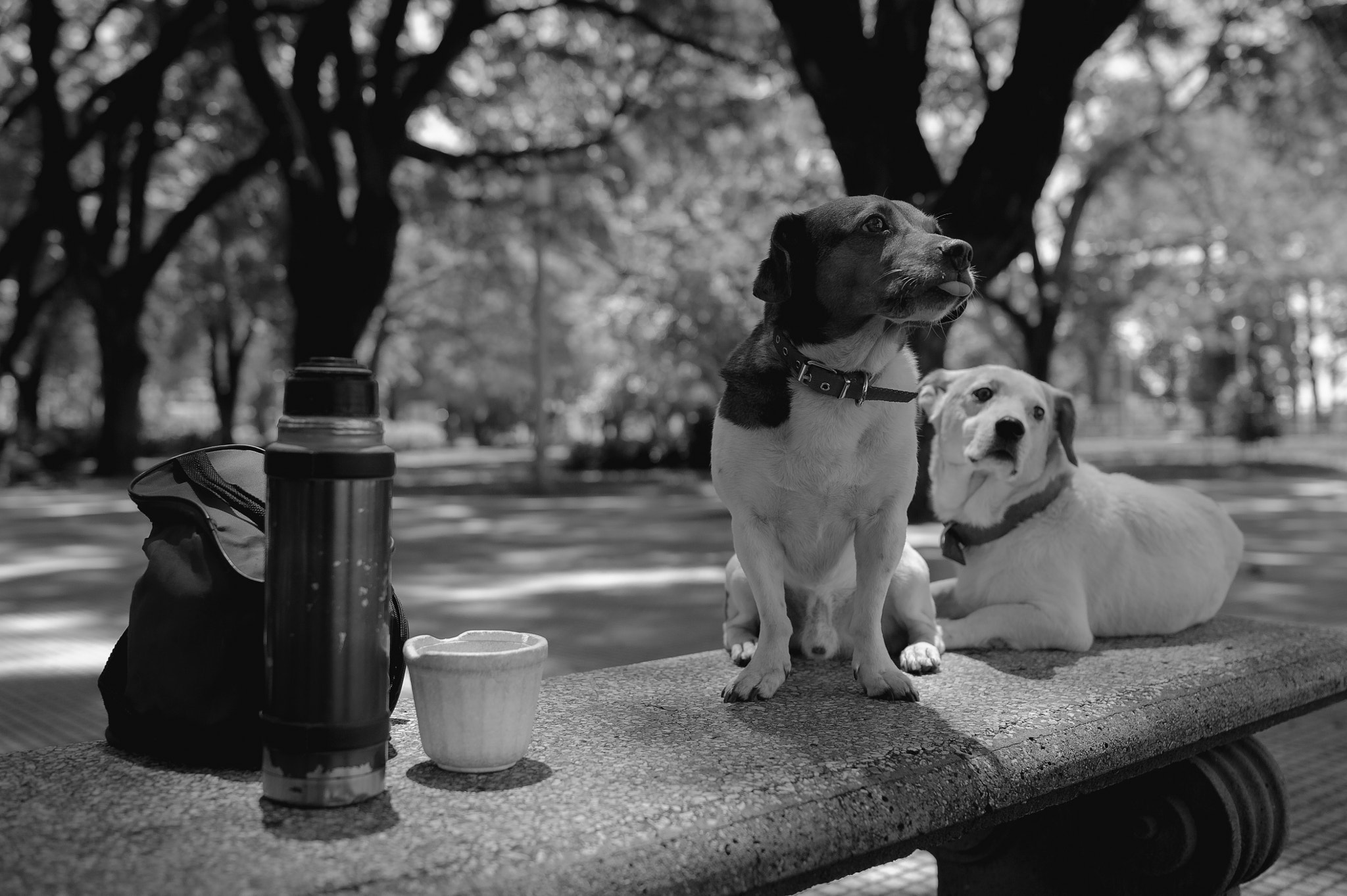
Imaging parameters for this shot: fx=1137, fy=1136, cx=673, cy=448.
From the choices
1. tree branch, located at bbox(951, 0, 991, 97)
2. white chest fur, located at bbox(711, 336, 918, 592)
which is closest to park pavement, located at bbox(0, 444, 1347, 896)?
white chest fur, located at bbox(711, 336, 918, 592)

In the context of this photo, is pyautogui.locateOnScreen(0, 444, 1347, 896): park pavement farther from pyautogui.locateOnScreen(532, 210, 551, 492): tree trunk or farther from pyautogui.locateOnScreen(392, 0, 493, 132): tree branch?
pyautogui.locateOnScreen(392, 0, 493, 132): tree branch

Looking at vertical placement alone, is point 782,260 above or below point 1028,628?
above

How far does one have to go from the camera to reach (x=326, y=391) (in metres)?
1.80

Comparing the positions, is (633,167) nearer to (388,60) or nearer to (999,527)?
(388,60)

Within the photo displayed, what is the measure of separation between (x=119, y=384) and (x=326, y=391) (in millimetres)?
23446

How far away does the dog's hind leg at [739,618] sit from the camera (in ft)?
10.2

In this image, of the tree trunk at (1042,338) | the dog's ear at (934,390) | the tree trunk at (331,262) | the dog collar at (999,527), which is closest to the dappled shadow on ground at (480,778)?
the dog collar at (999,527)

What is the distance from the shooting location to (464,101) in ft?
62.1

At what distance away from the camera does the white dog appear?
128 inches

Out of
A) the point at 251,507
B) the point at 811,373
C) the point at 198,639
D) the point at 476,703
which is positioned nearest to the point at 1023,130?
the point at 811,373

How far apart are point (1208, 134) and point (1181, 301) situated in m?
7.37

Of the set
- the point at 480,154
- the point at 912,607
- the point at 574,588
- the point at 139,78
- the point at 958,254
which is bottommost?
the point at 574,588

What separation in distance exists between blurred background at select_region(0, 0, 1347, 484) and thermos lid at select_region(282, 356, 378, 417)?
214 inches

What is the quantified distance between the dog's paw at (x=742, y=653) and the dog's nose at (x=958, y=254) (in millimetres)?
1208
